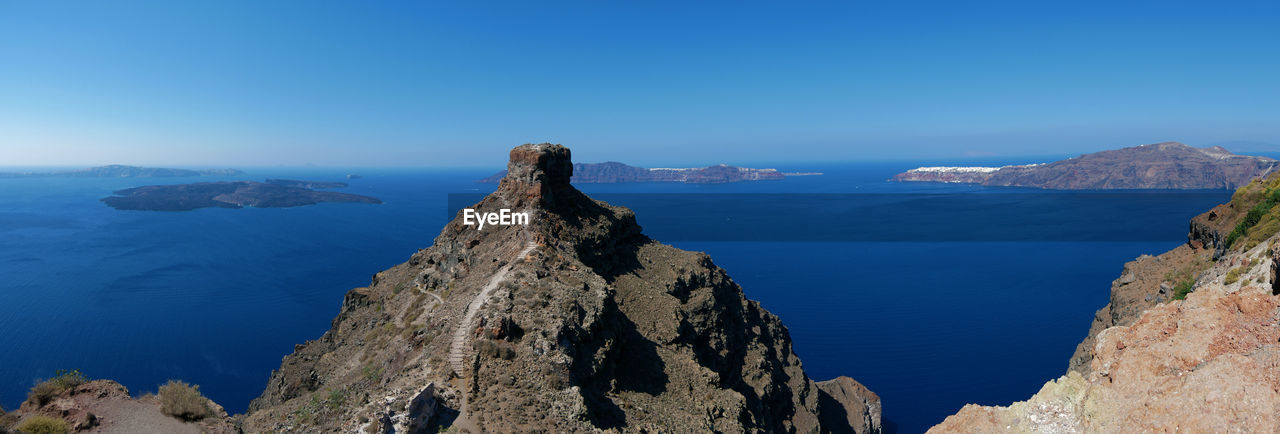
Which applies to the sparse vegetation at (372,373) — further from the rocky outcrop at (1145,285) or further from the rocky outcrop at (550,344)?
the rocky outcrop at (1145,285)

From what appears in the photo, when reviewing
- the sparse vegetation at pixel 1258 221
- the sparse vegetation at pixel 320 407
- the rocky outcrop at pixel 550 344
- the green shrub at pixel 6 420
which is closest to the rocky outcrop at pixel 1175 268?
the sparse vegetation at pixel 1258 221

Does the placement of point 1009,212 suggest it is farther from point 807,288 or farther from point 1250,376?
point 1250,376

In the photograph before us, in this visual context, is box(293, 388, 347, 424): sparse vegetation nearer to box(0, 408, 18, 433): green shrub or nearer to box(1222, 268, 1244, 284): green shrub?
box(0, 408, 18, 433): green shrub

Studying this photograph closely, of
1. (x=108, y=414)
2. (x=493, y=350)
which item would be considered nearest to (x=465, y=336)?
(x=493, y=350)

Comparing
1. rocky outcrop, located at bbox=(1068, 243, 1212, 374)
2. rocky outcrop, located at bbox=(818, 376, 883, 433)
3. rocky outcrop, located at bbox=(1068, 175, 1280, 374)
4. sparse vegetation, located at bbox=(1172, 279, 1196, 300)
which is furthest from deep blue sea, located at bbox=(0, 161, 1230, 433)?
sparse vegetation, located at bbox=(1172, 279, 1196, 300)

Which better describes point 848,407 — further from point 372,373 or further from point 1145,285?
point 372,373

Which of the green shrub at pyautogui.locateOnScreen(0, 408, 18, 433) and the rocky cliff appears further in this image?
the green shrub at pyautogui.locateOnScreen(0, 408, 18, 433)
